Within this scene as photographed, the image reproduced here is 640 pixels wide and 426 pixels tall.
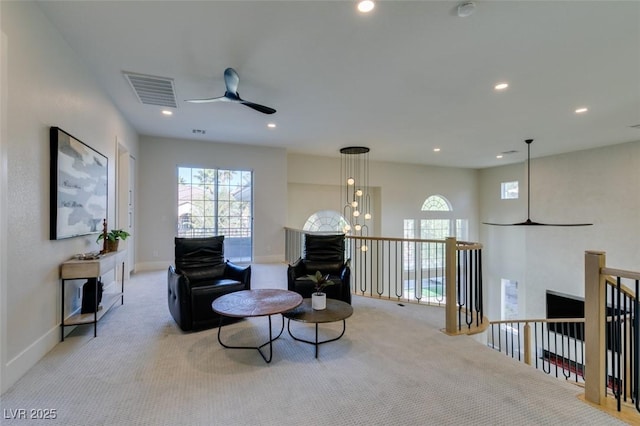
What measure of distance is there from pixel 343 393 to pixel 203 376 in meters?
1.13

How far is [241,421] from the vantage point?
1.87 meters

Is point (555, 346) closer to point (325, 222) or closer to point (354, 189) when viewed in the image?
point (354, 189)

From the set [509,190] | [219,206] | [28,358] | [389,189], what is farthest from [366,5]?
[509,190]

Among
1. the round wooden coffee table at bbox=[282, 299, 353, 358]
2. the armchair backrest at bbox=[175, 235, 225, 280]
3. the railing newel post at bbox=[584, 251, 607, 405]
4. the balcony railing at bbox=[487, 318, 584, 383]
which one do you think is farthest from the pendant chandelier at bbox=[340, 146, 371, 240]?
the railing newel post at bbox=[584, 251, 607, 405]

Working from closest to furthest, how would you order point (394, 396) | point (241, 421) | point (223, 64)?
point (241, 421)
point (394, 396)
point (223, 64)

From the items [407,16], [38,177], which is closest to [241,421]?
[38,177]

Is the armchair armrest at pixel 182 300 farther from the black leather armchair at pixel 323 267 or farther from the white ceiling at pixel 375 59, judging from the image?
the white ceiling at pixel 375 59

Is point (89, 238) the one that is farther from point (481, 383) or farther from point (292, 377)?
point (481, 383)

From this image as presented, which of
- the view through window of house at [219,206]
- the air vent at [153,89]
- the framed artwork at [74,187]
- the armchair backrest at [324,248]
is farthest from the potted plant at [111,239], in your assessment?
the view through window of house at [219,206]

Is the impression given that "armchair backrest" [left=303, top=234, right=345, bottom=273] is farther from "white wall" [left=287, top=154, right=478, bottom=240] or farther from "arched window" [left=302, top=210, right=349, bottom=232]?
"arched window" [left=302, top=210, right=349, bottom=232]

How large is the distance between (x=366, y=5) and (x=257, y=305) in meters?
2.75

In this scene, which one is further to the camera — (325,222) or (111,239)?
(325,222)

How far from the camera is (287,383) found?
2301 millimetres

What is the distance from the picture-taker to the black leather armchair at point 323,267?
3969mm
